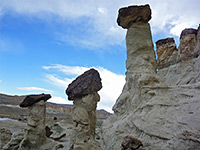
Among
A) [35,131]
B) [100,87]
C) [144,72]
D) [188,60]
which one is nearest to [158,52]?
[188,60]

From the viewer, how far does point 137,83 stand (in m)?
6.36

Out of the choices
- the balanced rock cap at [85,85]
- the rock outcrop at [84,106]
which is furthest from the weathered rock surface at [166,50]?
the rock outcrop at [84,106]

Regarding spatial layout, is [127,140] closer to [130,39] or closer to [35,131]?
[130,39]

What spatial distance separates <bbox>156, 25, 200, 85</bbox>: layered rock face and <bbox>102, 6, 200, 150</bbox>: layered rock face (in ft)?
14.6

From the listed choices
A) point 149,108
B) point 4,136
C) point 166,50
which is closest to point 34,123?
point 4,136

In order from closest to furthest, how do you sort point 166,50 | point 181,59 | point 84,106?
point 84,106, point 181,59, point 166,50

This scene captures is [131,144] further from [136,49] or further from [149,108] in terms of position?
[136,49]

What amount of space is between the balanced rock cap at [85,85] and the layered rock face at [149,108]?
2313mm

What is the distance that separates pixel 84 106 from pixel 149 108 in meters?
4.26

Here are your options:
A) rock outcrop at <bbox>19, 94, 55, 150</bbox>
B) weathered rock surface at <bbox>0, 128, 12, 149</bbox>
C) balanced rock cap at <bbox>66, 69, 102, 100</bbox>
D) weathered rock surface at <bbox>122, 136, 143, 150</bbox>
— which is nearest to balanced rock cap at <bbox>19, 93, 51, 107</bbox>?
rock outcrop at <bbox>19, 94, 55, 150</bbox>

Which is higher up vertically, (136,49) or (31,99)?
(136,49)

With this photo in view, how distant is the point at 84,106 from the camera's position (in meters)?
8.98

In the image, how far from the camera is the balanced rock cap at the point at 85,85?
29.5ft

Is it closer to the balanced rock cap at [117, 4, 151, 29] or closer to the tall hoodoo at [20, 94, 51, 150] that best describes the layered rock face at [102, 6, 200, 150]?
the balanced rock cap at [117, 4, 151, 29]
